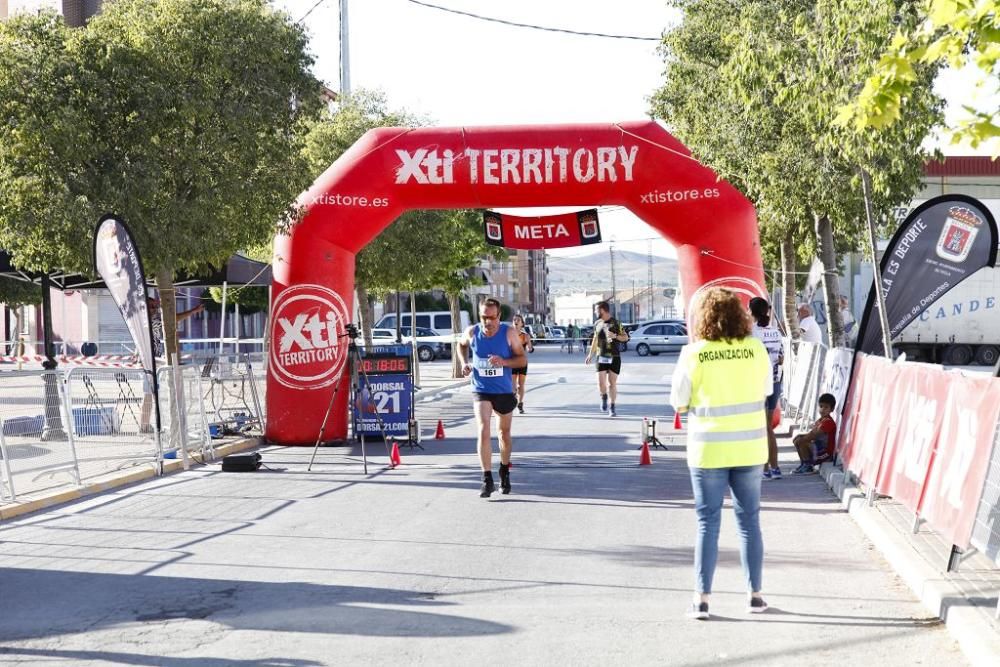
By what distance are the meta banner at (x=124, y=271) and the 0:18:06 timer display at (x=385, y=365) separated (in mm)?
3617

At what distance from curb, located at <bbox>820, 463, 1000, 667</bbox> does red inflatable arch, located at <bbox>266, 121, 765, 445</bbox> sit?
7.27 m

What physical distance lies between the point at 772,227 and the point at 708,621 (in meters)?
14.3

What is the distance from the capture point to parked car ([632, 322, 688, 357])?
53375mm

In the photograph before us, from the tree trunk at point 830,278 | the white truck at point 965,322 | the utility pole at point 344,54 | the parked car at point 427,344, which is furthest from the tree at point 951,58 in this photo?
the parked car at point 427,344

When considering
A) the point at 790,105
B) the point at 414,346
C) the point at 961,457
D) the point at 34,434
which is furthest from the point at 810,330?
the point at 414,346

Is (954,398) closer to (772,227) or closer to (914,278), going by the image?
(914,278)

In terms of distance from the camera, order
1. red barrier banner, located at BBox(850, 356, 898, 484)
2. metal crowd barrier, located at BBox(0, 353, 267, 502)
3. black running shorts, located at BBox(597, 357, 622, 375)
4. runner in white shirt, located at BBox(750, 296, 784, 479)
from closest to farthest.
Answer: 1. red barrier banner, located at BBox(850, 356, 898, 484)
2. metal crowd barrier, located at BBox(0, 353, 267, 502)
3. runner in white shirt, located at BBox(750, 296, 784, 479)
4. black running shorts, located at BBox(597, 357, 622, 375)

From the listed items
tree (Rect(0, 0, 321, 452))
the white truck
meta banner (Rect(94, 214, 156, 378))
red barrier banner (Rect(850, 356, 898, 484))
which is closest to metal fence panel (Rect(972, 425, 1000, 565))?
red barrier banner (Rect(850, 356, 898, 484))

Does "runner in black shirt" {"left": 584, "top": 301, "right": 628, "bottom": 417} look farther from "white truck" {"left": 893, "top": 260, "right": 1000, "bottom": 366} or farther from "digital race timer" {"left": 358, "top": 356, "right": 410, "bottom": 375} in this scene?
"white truck" {"left": 893, "top": 260, "right": 1000, "bottom": 366}

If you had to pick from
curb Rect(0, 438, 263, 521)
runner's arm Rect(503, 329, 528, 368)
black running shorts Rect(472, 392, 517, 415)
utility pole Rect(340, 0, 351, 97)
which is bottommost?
curb Rect(0, 438, 263, 521)

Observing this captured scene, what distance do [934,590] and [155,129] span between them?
38.0 feet

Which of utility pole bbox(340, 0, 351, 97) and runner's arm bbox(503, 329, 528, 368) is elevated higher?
utility pole bbox(340, 0, 351, 97)

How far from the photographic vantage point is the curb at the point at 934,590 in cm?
561

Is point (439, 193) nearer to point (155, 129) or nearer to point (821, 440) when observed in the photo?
point (155, 129)
